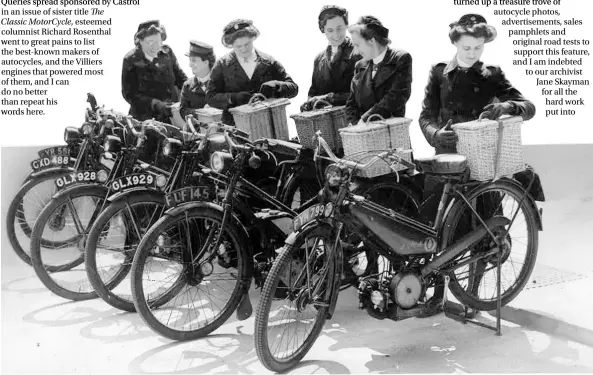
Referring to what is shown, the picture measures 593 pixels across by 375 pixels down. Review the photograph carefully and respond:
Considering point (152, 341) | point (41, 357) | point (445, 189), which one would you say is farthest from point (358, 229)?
point (41, 357)

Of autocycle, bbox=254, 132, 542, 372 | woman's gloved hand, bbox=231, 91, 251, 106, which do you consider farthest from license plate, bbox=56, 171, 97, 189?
Answer: autocycle, bbox=254, 132, 542, 372

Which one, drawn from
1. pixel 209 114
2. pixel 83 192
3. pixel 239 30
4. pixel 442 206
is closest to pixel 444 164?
pixel 442 206

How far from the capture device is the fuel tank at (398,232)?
4.64m

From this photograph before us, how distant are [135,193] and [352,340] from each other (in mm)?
1760

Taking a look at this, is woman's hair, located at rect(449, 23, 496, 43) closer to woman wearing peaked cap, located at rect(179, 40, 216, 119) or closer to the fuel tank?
the fuel tank

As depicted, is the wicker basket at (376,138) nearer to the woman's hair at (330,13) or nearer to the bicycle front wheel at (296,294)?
the bicycle front wheel at (296,294)

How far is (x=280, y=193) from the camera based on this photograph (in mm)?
5828

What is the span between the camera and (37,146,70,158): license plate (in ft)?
21.2

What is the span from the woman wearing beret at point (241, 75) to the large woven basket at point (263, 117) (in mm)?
219

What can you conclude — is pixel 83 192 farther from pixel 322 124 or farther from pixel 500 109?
pixel 500 109

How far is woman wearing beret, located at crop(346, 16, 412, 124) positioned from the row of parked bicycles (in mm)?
507

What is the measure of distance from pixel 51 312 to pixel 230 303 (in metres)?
1.54

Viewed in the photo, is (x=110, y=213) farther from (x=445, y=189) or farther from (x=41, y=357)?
(x=445, y=189)

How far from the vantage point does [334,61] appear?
6.35 metres
